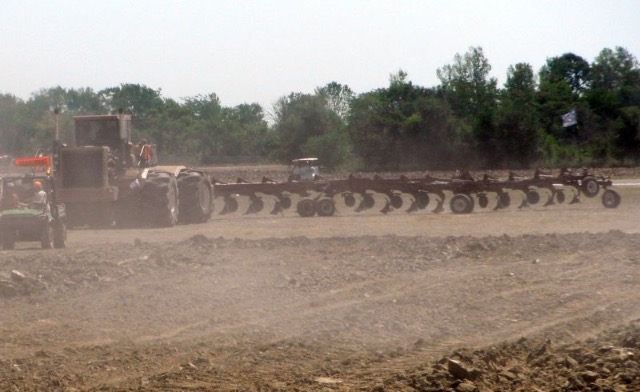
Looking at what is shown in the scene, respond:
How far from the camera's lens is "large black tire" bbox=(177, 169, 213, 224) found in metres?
26.4

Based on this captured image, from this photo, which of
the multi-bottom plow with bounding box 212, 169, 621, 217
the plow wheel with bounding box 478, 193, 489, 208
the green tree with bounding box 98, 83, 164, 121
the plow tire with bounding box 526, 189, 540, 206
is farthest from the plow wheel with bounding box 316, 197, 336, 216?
the green tree with bounding box 98, 83, 164, 121

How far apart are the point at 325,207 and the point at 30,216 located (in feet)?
34.0

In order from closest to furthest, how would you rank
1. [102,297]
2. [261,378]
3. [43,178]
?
[261,378]
[102,297]
[43,178]

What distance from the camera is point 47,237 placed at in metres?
19.6

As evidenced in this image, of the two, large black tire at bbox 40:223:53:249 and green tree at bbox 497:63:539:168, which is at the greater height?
green tree at bbox 497:63:539:168

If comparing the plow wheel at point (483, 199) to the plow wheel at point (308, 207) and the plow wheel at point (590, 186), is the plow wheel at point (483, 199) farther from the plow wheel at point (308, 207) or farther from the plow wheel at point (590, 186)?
the plow wheel at point (308, 207)

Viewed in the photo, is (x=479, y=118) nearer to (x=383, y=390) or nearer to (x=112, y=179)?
(x=112, y=179)

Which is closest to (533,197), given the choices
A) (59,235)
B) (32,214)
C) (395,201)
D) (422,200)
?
(422,200)

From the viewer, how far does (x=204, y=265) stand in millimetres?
15250

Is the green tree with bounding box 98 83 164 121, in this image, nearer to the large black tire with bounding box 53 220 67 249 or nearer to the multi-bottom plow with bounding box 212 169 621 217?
Result: the multi-bottom plow with bounding box 212 169 621 217

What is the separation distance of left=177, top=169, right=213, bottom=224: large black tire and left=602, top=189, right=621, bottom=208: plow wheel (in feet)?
37.6

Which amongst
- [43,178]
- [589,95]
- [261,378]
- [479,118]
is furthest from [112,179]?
[589,95]

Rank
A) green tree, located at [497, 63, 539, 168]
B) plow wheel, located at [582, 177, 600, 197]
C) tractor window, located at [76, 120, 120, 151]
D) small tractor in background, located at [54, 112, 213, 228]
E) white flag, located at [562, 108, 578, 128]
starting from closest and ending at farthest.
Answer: small tractor in background, located at [54, 112, 213, 228] → tractor window, located at [76, 120, 120, 151] → plow wheel, located at [582, 177, 600, 197] → green tree, located at [497, 63, 539, 168] → white flag, located at [562, 108, 578, 128]

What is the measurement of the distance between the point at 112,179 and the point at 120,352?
607 inches
